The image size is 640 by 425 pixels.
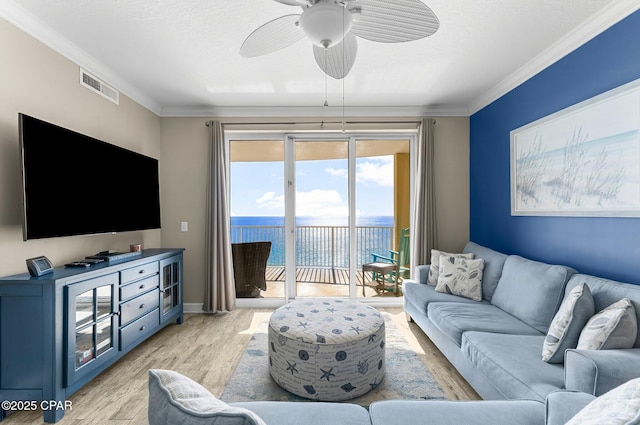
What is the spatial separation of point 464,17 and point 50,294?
3.30 m

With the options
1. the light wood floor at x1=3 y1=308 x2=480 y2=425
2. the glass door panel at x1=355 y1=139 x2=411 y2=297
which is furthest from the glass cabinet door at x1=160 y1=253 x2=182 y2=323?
the glass door panel at x1=355 y1=139 x2=411 y2=297

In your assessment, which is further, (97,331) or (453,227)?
(453,227)

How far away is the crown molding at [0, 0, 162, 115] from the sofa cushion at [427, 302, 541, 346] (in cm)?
375

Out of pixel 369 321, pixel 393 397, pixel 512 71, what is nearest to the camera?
pixel 393 397

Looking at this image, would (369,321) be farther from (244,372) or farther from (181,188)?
(181,188)

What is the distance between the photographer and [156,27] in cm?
234

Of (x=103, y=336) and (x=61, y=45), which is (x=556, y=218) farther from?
(x=61, y=45)

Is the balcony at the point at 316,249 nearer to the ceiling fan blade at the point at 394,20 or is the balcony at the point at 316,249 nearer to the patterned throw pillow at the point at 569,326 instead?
the patterned throw pillow at the point at 569,326

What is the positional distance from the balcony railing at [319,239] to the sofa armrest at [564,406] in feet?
10.5

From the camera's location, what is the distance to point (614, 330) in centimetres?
161

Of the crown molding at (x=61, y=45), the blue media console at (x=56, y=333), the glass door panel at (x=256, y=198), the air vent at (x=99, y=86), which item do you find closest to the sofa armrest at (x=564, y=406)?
the blue media console at (x=56, y=333)

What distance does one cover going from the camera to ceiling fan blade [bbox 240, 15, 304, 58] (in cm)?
165

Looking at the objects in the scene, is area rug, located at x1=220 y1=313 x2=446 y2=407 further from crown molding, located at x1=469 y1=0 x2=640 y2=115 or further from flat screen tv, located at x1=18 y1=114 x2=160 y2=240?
crown molding, located at x1=469 y1=0 x2=640 y2=115

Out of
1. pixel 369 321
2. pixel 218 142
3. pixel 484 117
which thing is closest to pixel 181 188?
pixel 218 142
